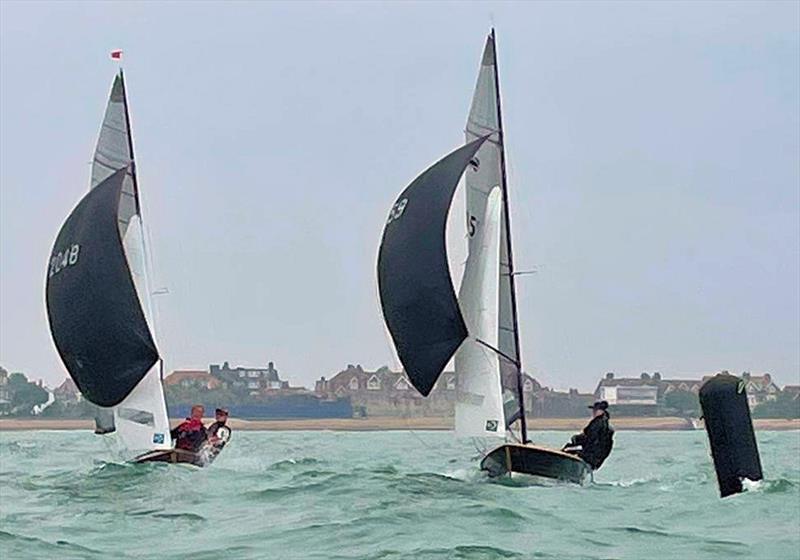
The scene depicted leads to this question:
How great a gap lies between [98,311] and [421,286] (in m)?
5.69

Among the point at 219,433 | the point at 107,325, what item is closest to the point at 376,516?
the point at 107,325

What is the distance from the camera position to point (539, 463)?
85.8 feet

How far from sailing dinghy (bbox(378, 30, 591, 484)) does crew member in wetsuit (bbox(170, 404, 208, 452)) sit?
4.84 m

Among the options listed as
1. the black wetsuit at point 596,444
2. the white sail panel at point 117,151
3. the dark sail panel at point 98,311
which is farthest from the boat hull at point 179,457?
the black wetsuit at point 596,444

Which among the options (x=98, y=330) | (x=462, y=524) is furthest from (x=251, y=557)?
(x=98, y=330)

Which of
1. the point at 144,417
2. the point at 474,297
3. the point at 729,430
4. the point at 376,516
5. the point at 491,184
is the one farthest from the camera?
the point at 144,417

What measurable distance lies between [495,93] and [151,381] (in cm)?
775

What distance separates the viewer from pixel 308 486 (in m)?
27.1

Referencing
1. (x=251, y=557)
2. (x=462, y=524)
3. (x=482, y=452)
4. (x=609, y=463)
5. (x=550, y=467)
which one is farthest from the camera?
(x=609, y=463)

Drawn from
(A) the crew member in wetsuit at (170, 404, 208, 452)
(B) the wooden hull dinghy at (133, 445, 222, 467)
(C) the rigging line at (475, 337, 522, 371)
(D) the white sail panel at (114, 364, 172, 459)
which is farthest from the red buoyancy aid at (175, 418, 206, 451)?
(C) the rigging line at (475, 337, 522, 371)

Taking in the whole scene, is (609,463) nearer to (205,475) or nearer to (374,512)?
(205,475)

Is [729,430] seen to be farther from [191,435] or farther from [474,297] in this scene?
[191,435]

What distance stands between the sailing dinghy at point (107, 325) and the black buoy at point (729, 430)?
32.6 feet

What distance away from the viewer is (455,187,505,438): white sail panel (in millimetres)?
28078
